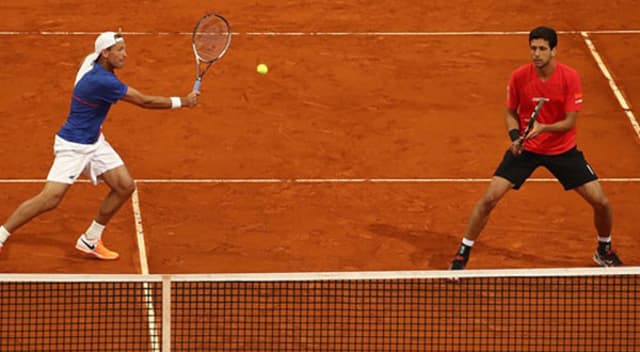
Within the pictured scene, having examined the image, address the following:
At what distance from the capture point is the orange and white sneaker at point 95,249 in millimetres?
12234

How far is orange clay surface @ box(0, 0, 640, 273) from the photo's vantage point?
1273cm

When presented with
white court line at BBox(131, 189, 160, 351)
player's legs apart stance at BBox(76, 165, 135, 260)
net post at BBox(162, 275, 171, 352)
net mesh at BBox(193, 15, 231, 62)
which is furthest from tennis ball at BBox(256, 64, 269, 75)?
net post at BBox(162, 275, 171, 352)

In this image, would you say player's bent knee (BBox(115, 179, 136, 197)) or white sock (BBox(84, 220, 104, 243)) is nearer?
player's bent knee (BBox(115, 179, 136, 197))

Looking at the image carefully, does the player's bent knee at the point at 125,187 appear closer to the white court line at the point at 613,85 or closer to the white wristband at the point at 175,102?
the white wristband at the point at 175,102

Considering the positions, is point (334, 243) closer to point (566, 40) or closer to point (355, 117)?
point (355, 117)

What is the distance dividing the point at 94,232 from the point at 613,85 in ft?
22.9

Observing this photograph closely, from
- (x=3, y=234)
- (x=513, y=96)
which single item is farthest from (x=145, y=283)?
(x=513, y=96)

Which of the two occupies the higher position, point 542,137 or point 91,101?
point 91,101

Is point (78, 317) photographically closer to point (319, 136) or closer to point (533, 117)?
point (533, 117)

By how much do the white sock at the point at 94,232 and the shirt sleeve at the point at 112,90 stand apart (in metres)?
1.20

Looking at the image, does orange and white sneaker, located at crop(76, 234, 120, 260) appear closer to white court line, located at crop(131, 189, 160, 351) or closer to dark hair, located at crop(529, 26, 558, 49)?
white court line, located at crop(131, 189, 160, 351)

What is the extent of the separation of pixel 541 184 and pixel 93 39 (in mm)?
6311

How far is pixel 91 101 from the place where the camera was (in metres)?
11.6

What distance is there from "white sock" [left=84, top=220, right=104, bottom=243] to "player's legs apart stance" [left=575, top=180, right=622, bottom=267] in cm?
401
